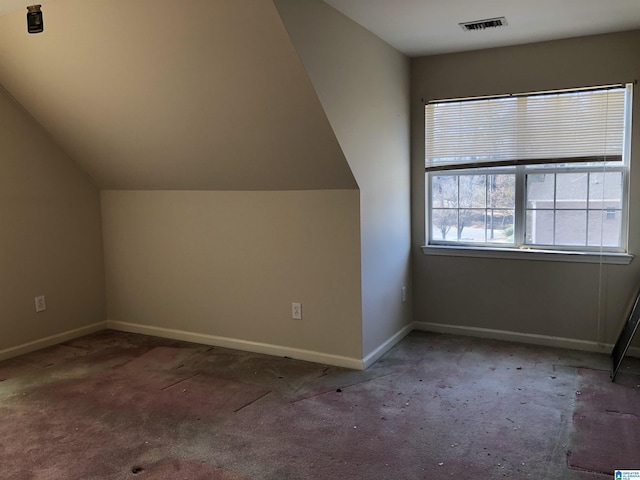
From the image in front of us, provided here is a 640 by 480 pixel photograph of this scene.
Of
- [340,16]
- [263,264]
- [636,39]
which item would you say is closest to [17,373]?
[263,264]

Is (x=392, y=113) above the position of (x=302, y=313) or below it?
above

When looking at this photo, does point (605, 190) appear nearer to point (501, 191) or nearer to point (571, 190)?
point (571, 190)

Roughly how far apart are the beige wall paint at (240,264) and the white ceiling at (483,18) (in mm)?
1110

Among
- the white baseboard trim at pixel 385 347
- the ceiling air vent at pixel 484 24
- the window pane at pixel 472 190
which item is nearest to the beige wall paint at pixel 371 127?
the white baseboard trim at pixel 385 347

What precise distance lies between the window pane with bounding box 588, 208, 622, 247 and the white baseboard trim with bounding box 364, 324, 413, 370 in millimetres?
1514

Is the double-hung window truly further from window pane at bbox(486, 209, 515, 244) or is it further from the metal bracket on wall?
the metal bracket on wall

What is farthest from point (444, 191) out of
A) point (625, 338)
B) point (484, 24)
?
point (625, 338)

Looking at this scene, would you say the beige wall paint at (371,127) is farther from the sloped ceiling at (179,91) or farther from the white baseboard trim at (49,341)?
the white baseboard trim at (49,341)

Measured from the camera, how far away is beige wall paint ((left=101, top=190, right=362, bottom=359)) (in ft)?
11.7

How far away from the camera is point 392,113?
3.91 metres

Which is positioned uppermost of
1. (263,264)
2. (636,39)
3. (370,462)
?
(636,39)

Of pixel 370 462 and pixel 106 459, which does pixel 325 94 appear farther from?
pixel 106 459

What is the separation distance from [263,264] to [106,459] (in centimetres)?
173

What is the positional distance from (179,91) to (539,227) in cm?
274
